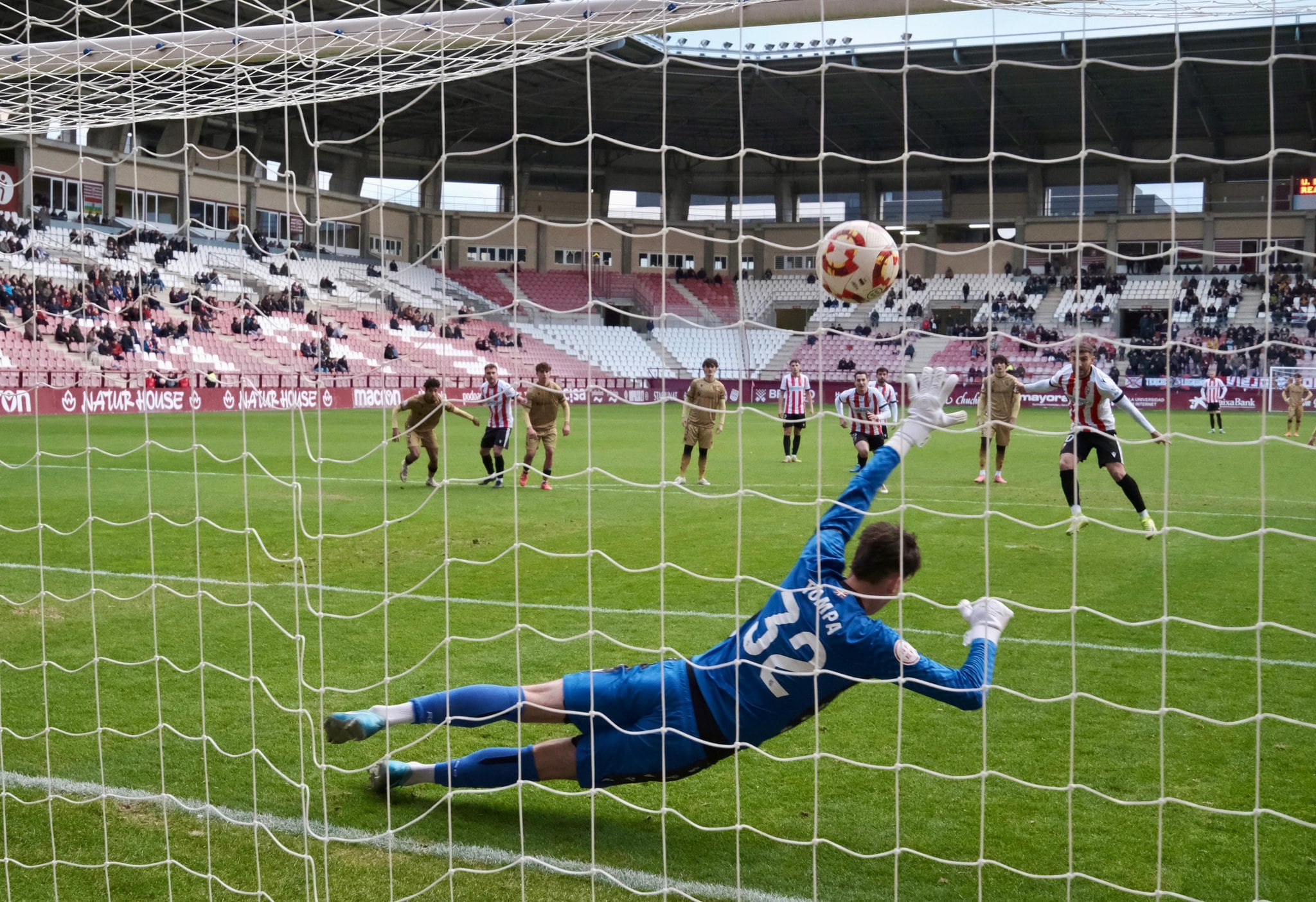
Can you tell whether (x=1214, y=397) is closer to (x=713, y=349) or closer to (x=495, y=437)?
(x=495, y=437)

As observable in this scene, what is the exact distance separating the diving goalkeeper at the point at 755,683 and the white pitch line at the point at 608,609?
4.19 ft

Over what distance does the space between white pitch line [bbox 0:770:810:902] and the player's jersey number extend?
0.66 m

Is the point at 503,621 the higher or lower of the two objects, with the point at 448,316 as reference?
lower

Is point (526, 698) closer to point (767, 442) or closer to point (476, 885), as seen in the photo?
point (476, 885)

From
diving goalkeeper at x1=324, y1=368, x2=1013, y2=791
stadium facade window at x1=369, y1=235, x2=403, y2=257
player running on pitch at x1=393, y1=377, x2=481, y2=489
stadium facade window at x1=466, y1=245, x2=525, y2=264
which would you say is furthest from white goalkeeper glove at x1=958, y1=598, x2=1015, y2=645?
stadium facade window at x1=466, y1=245, x2=525, y2=264

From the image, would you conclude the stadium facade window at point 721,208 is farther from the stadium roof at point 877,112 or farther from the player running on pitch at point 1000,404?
the player running on pitch at point 1000,404

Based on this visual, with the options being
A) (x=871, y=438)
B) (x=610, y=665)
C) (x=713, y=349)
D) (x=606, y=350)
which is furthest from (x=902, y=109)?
(x=610, y=665)

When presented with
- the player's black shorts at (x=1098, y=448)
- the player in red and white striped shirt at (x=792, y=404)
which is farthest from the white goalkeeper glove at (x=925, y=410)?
the player in red and white striped shirt at (x=792, y=404)

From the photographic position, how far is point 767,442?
75.0ft

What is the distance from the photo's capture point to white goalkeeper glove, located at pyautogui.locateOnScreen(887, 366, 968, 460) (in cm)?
387

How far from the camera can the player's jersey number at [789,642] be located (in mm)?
3631

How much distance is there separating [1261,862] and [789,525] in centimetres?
725

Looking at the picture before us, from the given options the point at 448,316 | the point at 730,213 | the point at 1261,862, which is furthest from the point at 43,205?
the point at 1261,862

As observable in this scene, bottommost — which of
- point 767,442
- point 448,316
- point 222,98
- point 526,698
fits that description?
point 767,442
